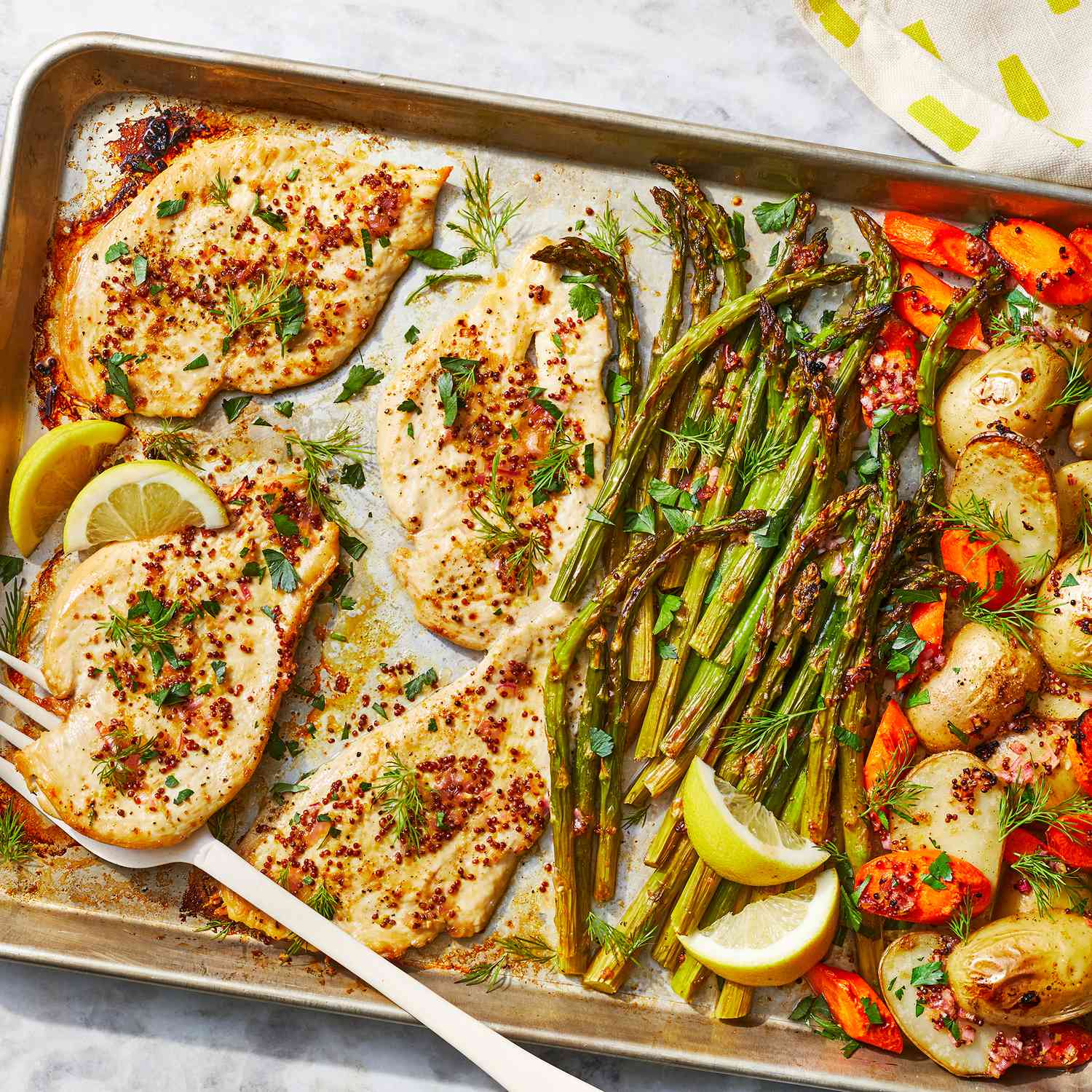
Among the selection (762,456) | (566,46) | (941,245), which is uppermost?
(566,46)

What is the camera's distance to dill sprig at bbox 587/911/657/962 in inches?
186

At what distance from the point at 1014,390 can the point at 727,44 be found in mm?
2417

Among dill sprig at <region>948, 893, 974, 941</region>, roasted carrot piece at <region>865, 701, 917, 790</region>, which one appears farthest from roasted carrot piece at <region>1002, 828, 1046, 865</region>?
roasted carrot piece at <region>865, 701, 917, 790</region>

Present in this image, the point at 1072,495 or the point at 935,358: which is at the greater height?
the point at 935,358

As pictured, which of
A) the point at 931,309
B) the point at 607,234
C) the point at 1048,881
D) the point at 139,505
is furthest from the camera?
the point at 607,234

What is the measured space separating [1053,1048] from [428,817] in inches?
125

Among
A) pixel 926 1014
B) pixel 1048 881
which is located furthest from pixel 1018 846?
pixel 926 1014

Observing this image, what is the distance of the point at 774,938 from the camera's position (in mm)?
4547

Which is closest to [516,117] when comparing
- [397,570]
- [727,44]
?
[727,44]

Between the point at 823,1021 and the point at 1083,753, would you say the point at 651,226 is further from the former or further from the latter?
the point at 823,1021

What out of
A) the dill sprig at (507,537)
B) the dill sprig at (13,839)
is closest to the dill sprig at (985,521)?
the dill sprig at (507,537)

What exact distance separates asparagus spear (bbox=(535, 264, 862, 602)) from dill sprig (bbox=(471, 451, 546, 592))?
16 centimetres

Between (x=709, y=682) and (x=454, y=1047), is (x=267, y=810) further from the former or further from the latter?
(x=709, y=682)

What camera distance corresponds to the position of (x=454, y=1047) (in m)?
4.74
